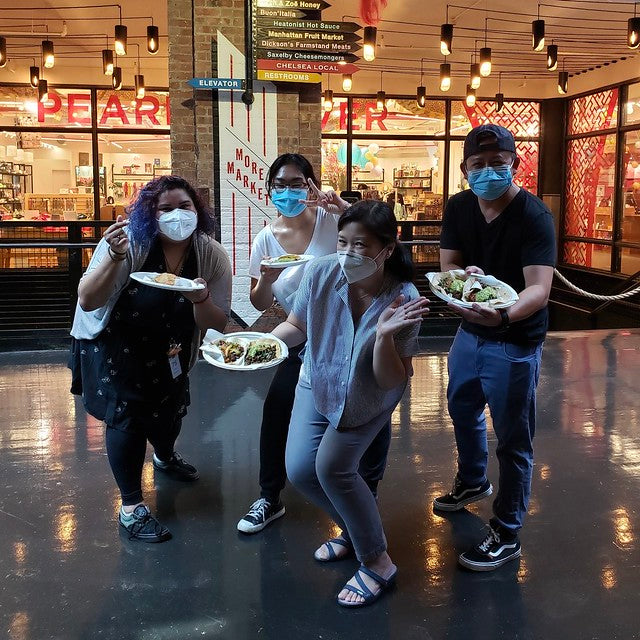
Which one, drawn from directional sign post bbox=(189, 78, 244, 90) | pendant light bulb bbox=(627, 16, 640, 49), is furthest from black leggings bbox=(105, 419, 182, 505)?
pendant light bulb bbox=(627, 16, 640, 49)

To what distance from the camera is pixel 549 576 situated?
270cm

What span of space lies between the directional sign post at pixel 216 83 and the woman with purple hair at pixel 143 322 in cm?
328

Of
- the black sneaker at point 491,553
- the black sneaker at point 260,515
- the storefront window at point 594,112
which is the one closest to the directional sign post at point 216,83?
the black sneaker at point 260,515

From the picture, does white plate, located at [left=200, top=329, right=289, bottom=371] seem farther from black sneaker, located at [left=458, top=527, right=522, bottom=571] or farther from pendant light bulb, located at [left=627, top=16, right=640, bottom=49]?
pendant light bulb, located at [left=627, top=16, right=640, bottom=49]

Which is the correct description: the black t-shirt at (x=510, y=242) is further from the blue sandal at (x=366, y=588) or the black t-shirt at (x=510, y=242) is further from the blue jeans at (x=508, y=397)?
the blue sandal at (x=366, y=588)

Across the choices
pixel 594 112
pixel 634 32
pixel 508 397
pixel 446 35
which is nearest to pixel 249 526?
pixel 508 397

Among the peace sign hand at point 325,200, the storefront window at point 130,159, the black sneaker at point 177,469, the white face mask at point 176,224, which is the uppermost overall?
the storefront window at point 130,159

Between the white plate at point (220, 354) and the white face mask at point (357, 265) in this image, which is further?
the white plate at point (220, 354)

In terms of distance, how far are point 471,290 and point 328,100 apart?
10249 millimetres

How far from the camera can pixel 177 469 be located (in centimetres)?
359

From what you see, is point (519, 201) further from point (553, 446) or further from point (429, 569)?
point (553, 446)

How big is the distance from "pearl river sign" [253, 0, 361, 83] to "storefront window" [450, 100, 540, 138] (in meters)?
8.41

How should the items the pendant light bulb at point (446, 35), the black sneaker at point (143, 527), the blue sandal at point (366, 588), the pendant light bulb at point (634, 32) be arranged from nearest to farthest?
the blue sandal at point (366, 588)
the black sneaker at point (143, 527)
the pendant light bulb at point (634, 32)
the pendant light bulb at point (446, 35)

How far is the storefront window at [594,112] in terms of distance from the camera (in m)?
12.3
